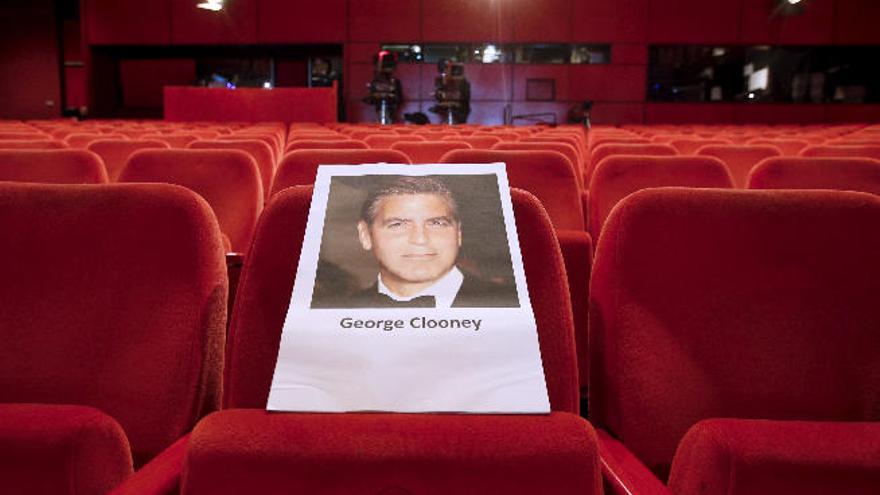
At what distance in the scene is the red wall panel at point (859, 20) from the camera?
13.4 metres

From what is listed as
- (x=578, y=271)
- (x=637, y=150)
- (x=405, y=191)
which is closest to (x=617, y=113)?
(x=637, y=150)

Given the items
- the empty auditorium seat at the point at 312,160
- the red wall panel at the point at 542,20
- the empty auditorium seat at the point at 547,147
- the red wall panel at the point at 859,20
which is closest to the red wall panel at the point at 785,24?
the red wall panel at the point at 859,20

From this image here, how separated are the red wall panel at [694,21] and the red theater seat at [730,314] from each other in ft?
44.0

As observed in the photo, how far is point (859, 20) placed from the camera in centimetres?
1339

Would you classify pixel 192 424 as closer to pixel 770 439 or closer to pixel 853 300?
pixel 770 439

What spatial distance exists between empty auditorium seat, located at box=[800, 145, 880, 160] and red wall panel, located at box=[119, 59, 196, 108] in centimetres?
1367

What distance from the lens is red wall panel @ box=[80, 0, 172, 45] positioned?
14.1 meters

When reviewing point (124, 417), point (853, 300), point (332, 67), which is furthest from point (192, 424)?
point (332, 67)

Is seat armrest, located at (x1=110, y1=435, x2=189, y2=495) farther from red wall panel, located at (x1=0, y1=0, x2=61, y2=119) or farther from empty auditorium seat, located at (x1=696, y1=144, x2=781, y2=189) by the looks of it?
red wall panel, located at (x1=0, y1=0, x2=61, y2=119)

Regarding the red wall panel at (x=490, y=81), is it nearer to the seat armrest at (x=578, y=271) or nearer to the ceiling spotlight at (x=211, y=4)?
the ceiling spotlight at (x=211, y=4)

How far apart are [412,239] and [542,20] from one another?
13518 millimetres

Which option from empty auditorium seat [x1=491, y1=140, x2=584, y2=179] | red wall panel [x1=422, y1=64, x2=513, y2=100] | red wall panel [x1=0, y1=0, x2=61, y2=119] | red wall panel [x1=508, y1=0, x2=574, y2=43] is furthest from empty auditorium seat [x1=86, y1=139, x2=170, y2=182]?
red wall panel [x1=0, y1=0, x2=61, y2=119]

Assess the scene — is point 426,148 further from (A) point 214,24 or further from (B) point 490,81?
(A) point 214,24

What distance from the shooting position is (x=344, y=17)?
540 inches
